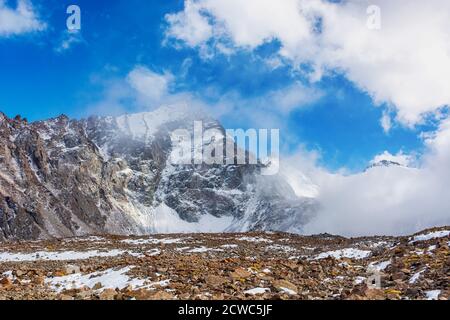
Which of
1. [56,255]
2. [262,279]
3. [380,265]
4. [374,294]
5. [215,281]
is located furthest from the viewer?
[56,255]

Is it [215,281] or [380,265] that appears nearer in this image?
[215,281]

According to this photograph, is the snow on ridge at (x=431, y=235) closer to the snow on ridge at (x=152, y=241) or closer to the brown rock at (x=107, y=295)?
the brown rock at (x=107, y=295)

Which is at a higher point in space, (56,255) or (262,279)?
(262,279)

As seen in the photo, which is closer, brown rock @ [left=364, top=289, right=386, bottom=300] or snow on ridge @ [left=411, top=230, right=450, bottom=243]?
brown rock @ [left=364, top=289, right=386, bottom=300]

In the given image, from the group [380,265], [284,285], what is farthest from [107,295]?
[380,265]

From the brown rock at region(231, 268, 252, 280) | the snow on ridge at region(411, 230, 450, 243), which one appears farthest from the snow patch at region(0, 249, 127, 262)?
the snow on ridge at region(411, 230, 450, 243)

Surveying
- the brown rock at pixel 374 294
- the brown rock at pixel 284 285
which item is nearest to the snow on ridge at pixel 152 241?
the brown rock at pixel 284 285

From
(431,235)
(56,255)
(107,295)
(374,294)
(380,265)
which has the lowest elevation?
(56,255)

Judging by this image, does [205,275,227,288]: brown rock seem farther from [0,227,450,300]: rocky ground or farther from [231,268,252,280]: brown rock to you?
[231,268,252,280]: brown rock

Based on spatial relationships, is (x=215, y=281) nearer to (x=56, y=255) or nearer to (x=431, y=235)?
(x=431, y=235)
